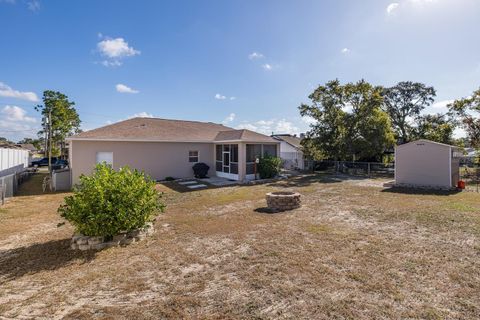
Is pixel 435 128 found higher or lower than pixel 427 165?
higher

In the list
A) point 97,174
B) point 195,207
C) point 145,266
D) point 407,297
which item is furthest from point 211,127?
point 407,297

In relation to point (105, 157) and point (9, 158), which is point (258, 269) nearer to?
point (105, 157)

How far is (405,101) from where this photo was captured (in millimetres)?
31344

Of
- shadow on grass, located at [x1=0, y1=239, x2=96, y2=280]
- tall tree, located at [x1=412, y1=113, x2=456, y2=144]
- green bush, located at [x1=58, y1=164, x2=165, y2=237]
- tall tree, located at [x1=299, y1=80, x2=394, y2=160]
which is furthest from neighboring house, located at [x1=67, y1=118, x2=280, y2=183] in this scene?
tall tree, located at [x1=412, y1=113, x2=456, y2=144]

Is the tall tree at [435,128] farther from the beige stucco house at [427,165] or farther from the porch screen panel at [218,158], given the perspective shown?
the porch screen panel at [218,158]

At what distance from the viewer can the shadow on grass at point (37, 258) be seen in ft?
15.6

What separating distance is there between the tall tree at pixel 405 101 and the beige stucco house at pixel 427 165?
17.7 metres

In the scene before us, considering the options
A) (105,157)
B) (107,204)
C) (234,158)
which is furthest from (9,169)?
(107,204)

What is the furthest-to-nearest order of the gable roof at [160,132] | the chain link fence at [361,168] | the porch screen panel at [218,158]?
the chain link fence at [361,168] < the porch screen panel at [218,158] < the gable roof at [160,132]

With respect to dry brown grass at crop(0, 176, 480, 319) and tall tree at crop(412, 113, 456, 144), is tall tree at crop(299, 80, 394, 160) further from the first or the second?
dry brown grass at crop(0, 176, 480, 319)

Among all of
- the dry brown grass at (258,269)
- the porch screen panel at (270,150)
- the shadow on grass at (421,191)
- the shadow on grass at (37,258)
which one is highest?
the porch screen panel at (270,150)

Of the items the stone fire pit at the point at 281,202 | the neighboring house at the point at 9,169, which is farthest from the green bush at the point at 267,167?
the neighboring house at the point at 9,169

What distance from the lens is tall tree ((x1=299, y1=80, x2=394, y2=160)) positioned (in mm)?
21172

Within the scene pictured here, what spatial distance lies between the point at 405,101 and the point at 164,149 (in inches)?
1180
